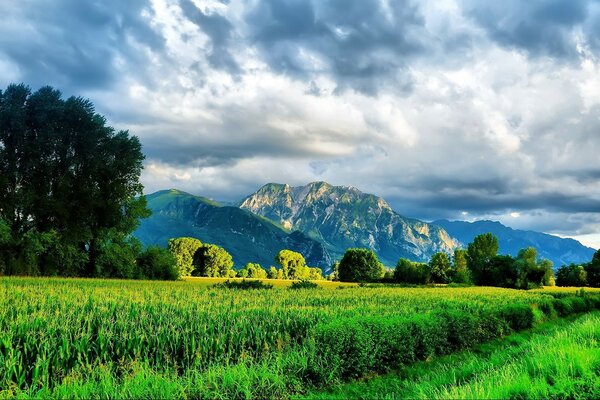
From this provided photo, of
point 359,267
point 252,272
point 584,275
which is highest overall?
point 359,267

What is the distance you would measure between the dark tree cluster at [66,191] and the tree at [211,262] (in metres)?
79.5

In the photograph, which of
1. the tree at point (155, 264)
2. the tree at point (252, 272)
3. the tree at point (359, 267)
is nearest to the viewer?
the tree at point (155, 264)

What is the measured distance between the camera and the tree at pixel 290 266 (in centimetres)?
15712

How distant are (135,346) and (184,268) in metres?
125

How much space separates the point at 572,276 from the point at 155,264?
104 meters

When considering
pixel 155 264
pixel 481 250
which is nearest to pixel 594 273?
pixel 481 250

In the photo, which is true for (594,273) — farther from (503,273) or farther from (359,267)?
→ (359,267)

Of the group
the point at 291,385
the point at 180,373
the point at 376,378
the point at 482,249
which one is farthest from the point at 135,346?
the point at 482,249

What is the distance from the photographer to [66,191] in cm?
4941

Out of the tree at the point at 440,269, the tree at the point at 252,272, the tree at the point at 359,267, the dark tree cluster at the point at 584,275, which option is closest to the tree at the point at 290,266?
the tree at the point at 252,272

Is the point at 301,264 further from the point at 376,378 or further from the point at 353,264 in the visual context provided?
the point at 376,378

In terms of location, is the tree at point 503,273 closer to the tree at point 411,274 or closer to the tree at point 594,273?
the tree at point 411,274

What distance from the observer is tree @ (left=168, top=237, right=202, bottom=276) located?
133000 mm

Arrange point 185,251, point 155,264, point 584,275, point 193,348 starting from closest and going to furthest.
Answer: point 193,348
point 155,264
point 584,275
point 185,251
